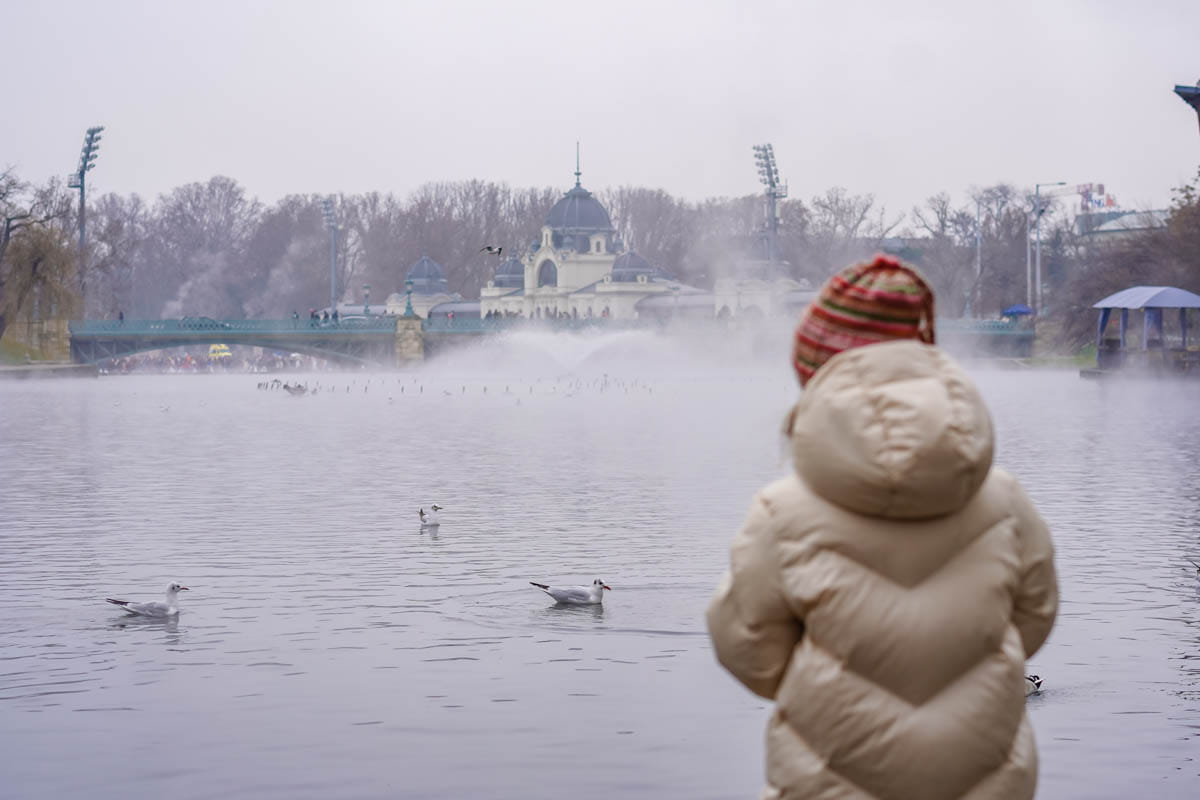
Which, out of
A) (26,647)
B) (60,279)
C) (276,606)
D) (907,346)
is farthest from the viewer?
(60,279)

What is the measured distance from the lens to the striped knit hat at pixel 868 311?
3957 mm

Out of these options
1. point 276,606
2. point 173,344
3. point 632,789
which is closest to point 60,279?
point 173,344

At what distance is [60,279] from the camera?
2872 inches

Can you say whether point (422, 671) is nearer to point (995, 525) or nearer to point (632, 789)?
point (632, 789)

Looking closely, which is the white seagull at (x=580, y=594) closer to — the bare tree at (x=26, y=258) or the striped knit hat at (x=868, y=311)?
the striped knit hat at (x=868, y=311)

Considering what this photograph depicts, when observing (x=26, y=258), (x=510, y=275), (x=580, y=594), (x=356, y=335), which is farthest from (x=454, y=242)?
(x=580, y=594)

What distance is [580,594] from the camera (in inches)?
513

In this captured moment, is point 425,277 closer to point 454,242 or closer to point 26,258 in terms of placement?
point 454,242

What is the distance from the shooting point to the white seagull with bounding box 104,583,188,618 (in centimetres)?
1244

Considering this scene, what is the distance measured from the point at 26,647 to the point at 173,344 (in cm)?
8779

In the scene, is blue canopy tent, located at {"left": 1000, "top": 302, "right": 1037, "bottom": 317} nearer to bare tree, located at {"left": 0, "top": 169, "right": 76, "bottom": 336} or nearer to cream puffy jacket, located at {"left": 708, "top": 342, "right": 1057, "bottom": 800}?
bare tree, located at {"left": 0, "top": 169, "right": 76, "bottom": 336}

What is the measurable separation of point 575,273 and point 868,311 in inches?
5241

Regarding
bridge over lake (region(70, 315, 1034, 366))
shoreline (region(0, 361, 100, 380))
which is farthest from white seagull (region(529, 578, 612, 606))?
bridge over lake (region(70, 315, 1034, 366))

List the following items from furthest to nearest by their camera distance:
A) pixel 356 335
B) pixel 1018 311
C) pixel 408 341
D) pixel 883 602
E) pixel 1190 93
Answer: pixel 356 335, pixel 408 341, pixel 1018 311, pixel 1190 93, pixel 883 602
